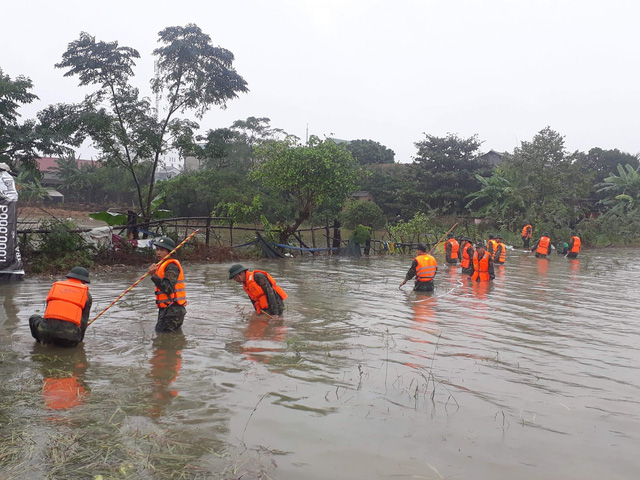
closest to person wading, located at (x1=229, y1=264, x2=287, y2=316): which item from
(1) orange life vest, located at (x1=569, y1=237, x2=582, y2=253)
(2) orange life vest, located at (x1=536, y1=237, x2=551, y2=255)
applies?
(2) orange life vest, located at (x1=536, y1=237, x2=551, y2=255)

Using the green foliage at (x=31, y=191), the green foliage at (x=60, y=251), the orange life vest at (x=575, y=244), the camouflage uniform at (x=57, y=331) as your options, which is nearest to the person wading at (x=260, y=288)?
the camouflage uniform at (x=57, y=331)

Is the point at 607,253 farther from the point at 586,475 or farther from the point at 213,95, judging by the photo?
the point at 586,475

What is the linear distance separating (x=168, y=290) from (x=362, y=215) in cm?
2112

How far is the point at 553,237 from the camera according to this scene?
28.5m

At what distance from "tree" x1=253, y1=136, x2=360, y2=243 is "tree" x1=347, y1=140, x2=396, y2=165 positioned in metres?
21.7

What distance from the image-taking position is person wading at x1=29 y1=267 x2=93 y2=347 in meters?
6.56

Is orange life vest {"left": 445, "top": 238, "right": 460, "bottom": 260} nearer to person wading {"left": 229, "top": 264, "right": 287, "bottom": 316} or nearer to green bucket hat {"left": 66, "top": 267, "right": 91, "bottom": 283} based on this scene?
person wading {"left": 229, "top": 264, "right": 287, "bottom": 316}

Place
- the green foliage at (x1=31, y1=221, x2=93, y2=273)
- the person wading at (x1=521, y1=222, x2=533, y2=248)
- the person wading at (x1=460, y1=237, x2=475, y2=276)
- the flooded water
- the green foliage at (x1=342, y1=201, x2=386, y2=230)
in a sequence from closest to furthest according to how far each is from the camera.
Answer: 1. the flooded water
2. the green foliage at (x1=31, y1=221, x2=93, y2=273)
3. the person wading at (x1=460, y1=237, x2=475, y2=276)
4. the person wading at (x1=521, y1=222, x2=533, y2=248)
5. the green foliage at (x1=342, y1=201, x2=386, y2=230)

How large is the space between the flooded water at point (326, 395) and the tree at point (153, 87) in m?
8.45

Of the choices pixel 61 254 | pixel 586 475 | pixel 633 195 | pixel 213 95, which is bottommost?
pixel 586 475

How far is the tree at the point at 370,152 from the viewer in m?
42.6

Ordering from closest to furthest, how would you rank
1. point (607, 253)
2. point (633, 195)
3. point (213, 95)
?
point (213, 95) → point (607, 253) → point (633, 195)

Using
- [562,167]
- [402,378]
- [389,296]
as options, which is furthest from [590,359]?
[562,167]

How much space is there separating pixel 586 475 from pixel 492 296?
863 centimetres
